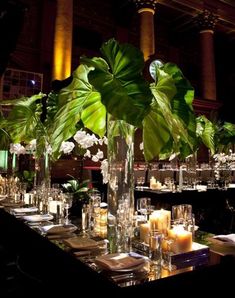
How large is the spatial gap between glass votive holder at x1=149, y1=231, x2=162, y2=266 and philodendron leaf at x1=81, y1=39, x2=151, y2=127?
0.41 metres

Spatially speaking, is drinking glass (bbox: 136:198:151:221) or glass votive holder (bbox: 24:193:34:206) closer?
drinking glass (bbox: 136:198:151:221)

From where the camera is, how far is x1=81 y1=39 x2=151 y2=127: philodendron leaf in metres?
1.04

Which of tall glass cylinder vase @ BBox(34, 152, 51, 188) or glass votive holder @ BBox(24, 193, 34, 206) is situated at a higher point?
tall glass cylinder vase @ BBox(34, 152, 51, 188)

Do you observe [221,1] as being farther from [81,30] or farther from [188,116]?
[188,116]

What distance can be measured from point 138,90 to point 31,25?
916 centimetres

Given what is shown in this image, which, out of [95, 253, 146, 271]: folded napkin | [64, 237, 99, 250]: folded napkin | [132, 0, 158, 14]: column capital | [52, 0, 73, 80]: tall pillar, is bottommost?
[95, 253, 146, 271]: folded napkin

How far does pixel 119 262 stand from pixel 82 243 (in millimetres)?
265

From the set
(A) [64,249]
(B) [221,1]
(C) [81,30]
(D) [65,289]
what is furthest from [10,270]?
(B) [221,1]

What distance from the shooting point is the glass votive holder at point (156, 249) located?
3.47 feet

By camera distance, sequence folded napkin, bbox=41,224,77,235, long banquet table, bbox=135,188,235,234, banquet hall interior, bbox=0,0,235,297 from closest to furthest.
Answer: banquet hall interior, bbox=0,0,235,297
folded napkin, bbox=41,224,77,235
long banquet table, bbox=135,188,235,234

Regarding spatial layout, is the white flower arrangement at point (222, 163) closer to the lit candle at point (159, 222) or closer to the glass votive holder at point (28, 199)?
the glass votive holder at point (28, 199)

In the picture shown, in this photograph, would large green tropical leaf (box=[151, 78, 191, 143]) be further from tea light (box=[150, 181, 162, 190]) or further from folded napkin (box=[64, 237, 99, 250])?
tea light (box=[150, 181, 162, 190])

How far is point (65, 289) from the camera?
4.57 ft

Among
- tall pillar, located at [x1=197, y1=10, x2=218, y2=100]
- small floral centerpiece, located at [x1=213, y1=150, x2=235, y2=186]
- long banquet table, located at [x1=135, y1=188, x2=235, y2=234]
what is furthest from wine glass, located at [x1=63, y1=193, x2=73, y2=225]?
tall pillar, located at [x1=197, y1=10, x2=218, y2=100]
